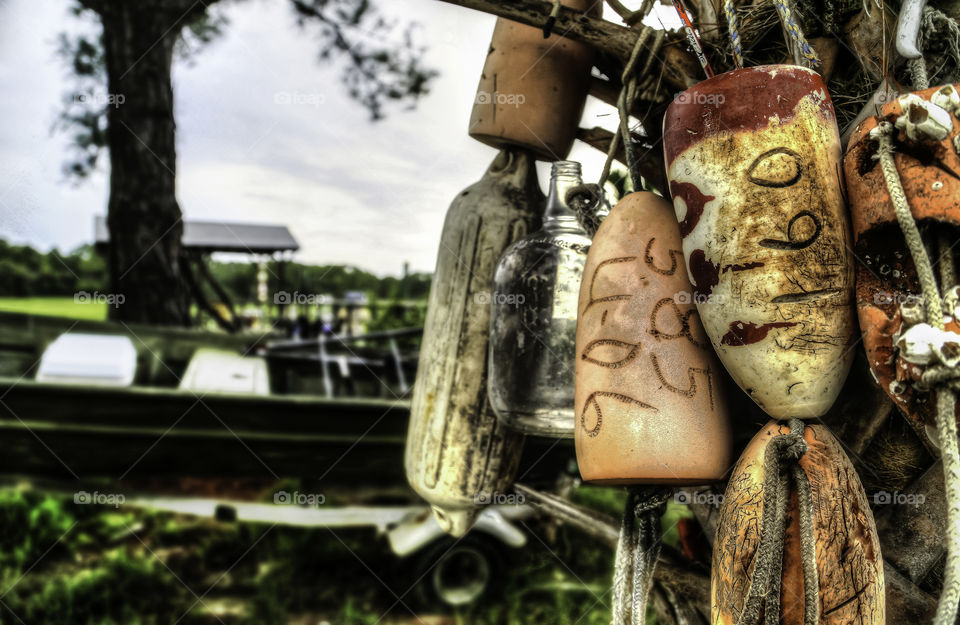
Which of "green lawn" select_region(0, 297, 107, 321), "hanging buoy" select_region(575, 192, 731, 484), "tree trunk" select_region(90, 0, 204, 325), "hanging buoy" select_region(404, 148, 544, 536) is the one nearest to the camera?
"hanging buoy" select_region(575, 192, 731, 484)

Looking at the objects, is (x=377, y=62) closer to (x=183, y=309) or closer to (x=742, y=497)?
(x=183, y=309)

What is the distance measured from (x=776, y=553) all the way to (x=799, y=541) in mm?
47

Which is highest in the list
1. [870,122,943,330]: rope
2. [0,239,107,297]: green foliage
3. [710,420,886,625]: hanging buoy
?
[870,122,943,330]: rope

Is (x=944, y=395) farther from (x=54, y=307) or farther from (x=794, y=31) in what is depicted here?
(x=54, y=307)

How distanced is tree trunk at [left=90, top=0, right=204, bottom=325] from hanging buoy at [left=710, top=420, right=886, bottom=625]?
4.94 m

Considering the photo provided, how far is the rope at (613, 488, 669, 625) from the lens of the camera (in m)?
1.23

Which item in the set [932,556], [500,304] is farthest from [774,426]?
[500,304]

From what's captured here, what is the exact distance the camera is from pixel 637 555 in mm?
1248

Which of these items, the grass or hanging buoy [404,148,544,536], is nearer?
hanging buoy [404,148,544,536]

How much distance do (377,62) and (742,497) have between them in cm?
517

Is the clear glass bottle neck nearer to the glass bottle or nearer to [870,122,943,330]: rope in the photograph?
the glass bottle

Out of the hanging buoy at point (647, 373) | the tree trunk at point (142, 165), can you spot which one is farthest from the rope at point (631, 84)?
the tree trunk at point (142, 165)

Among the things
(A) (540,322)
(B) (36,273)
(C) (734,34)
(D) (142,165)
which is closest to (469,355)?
(A) (540,322)

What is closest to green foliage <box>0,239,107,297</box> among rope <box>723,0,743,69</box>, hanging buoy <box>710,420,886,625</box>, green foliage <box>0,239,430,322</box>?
green foliage <box>0,239,430,322</box>
